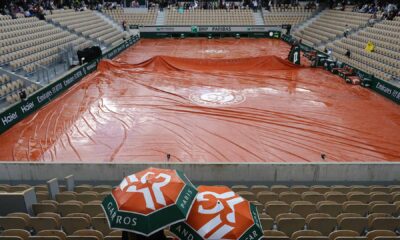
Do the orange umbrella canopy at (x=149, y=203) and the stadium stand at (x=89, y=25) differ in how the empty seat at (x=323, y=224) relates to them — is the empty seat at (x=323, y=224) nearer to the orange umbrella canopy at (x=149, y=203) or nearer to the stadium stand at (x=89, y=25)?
the orange umbrella canopy at (x=149, y=203)

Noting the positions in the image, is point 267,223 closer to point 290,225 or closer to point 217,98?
point 290,225

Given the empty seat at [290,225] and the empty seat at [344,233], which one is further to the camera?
the empty seat at [290,225]

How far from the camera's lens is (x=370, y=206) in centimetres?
675

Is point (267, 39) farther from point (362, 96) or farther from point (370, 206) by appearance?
point (370, 206)

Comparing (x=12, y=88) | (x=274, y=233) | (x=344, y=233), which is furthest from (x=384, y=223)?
(x=12, y=88)

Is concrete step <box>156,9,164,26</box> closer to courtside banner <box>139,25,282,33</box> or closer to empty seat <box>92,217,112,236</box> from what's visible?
courtside banner <box>139,25,282,33</box>

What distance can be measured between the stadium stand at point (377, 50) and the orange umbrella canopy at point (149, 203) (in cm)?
1790

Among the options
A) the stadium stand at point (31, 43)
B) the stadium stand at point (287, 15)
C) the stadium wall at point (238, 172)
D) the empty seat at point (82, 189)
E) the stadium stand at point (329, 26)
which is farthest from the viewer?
the stadium stand at point (287, 15)

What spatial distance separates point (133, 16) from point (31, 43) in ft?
64.0

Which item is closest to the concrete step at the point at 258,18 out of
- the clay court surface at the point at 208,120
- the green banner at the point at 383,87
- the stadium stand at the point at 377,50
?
the stadium stand at the point at 377,50

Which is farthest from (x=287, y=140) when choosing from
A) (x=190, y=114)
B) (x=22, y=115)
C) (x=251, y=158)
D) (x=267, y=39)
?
(x=267, y=39)

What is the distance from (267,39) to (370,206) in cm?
3185

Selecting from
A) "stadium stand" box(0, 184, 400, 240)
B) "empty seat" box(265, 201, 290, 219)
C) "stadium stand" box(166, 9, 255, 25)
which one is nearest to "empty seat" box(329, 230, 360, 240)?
"stadium stand" box(0, 184, 400, 240)

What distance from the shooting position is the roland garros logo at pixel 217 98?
51.6 ft
